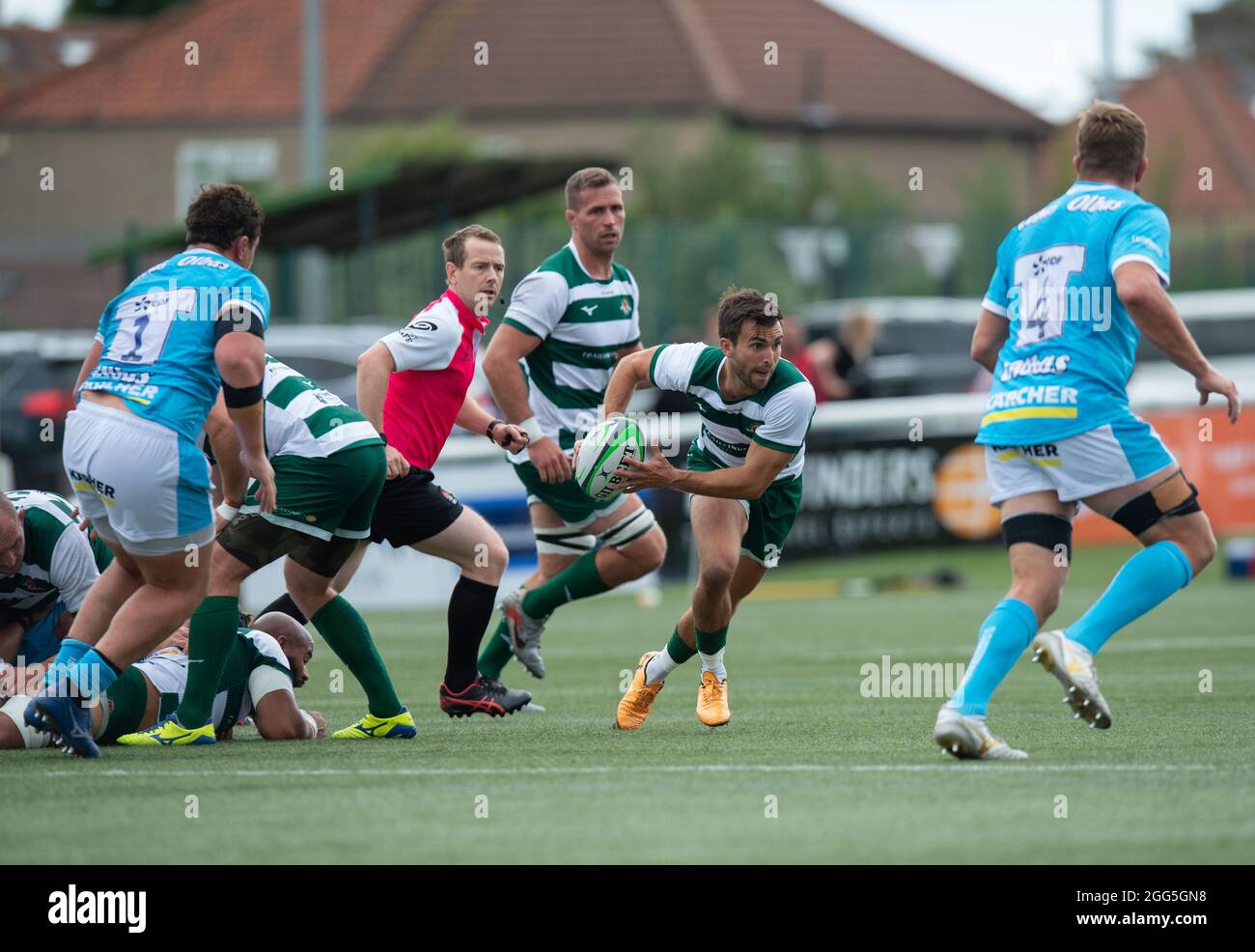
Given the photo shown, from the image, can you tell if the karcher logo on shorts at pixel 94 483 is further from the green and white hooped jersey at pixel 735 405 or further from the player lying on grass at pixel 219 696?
the green and white hooped jersey at pixel 735 405

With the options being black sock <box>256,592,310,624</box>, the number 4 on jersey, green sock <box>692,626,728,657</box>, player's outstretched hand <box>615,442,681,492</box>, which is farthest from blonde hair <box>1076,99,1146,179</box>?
black sock <box>256,592,310,624</box>

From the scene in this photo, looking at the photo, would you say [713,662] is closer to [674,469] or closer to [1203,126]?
[674,469]

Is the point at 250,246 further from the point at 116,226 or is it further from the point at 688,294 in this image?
the point at 116,226

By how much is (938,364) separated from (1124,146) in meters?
19.7

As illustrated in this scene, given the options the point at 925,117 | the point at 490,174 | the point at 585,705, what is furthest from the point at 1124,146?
the point at 925,117

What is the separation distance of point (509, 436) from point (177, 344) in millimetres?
2020

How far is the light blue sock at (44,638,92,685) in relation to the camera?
7320mm

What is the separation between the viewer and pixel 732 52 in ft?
161

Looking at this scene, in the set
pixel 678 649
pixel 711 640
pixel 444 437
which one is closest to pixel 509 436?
pixel 444 437

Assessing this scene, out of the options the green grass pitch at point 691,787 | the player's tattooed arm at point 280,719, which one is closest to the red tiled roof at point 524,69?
the green grass pitch at point 691,787

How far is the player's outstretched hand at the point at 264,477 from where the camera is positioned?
7.34 m

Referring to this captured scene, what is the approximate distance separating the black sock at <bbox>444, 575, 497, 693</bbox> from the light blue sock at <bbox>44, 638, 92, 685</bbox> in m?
1.81

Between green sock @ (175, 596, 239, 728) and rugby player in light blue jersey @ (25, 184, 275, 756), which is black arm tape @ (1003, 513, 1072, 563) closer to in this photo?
rugby player in light blue jersey @ (25, 184, 275, 756)

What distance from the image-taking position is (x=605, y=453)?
316 inches
